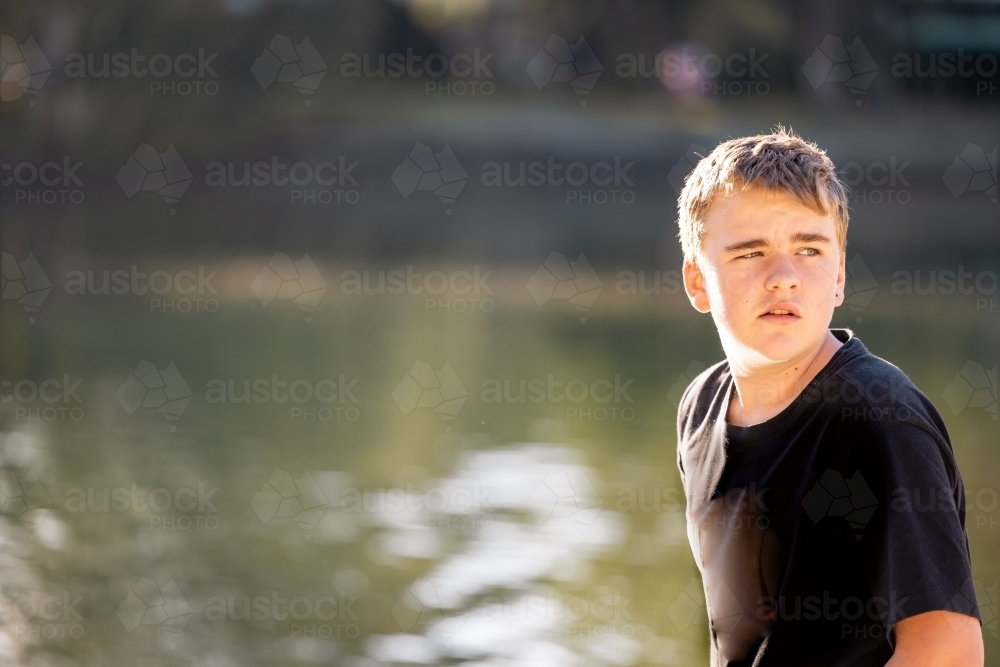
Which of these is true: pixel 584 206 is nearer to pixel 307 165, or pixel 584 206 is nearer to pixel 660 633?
pixel 307 165

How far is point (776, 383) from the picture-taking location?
2.06m

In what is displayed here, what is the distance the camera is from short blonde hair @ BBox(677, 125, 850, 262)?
2016mm

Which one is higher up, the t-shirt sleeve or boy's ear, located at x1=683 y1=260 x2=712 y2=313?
boy's ear, located at x1=683 y1=260 x2=712 y2=313

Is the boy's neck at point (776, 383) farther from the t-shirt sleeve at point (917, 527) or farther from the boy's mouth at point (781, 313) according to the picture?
the t-shirt sleeve at point (917, 527)

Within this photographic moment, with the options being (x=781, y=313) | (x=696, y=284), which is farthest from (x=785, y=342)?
(x=696, y=284)

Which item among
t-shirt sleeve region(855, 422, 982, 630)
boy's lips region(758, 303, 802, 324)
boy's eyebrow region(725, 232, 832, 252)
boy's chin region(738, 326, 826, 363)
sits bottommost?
t-shirt sleeve region(855, 422, 982, 630)

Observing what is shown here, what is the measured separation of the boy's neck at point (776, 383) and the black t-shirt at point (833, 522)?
4cm

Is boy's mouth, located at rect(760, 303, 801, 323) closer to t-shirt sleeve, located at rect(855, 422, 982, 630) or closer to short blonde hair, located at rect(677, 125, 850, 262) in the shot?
short blonde hair, located at rect(677, 125, 850, 262)

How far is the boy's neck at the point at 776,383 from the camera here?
2018 mm

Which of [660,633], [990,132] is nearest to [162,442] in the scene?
[660,633]

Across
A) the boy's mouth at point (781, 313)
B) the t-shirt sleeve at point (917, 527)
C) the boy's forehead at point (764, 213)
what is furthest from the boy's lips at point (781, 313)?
the t-shirt sleeve at point (917, 527)

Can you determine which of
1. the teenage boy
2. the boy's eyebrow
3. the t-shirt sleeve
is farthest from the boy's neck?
the t-shirt sleeve

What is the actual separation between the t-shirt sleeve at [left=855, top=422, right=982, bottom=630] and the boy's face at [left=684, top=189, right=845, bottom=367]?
1.03 feet

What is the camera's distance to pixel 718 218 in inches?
83.6
